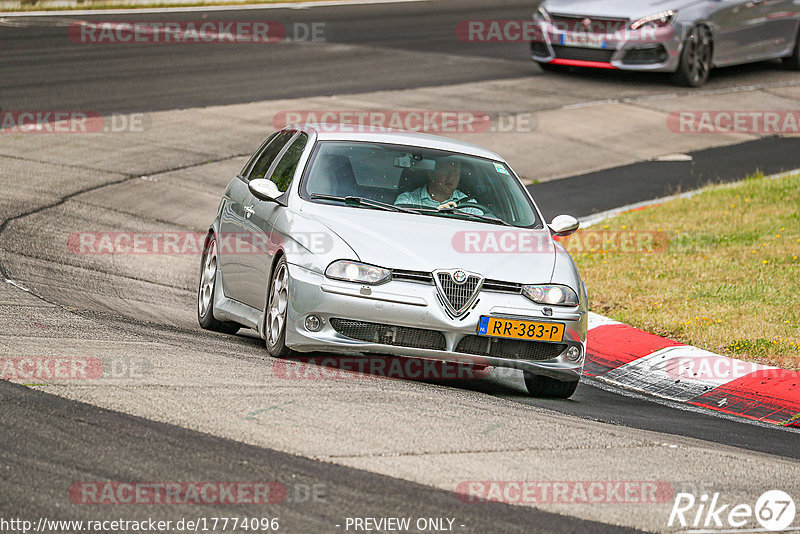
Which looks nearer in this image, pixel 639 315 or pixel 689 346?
pixel 689 346

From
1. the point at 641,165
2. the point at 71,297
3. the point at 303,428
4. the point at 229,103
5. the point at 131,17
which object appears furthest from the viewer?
the point at 131,17

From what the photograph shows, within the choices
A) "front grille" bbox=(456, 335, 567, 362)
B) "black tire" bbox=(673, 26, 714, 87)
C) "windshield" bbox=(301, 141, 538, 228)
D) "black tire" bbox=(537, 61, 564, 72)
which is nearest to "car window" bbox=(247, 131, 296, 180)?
"windshield" bbox=(301, 141, 538, 228)

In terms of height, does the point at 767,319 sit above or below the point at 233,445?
below

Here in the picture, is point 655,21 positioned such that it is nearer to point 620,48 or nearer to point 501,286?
point 620,48

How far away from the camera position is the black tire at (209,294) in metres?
9.63

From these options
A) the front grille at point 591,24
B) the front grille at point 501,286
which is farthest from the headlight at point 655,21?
the front grille at point 501,286

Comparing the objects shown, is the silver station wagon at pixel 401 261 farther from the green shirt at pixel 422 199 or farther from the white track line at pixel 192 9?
the white track line at pixel 192 9

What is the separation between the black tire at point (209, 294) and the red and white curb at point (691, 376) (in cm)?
276

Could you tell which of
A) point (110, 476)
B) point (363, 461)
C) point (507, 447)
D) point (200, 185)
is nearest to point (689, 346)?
point (507, 447)

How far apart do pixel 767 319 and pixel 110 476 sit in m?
6.58

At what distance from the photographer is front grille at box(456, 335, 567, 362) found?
306 inches

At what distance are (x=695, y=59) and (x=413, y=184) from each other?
48.4 ft

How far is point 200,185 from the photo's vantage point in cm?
1552

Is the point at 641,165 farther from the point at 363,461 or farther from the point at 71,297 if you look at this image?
the point at 363,461
